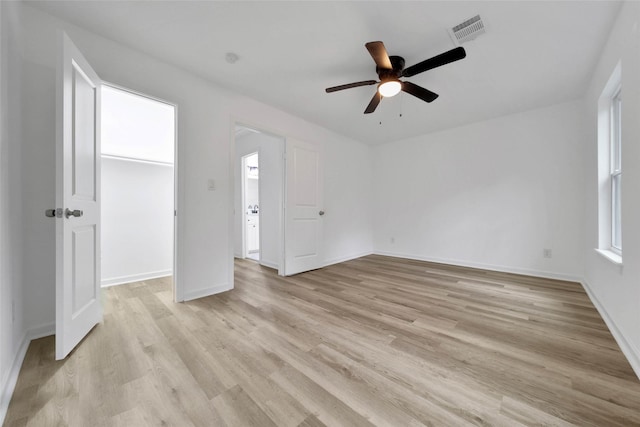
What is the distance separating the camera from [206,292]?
2574mm

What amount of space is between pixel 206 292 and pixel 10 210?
1.58 meters

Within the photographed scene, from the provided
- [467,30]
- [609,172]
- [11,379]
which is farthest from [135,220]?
[609,172]

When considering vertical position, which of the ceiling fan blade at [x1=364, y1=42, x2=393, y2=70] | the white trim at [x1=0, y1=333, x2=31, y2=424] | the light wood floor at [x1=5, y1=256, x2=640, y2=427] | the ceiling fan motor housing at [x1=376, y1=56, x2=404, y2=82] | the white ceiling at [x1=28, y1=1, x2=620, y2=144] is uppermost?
the white ceiling at [x1=28, y1=1, x2=620, y2=144]

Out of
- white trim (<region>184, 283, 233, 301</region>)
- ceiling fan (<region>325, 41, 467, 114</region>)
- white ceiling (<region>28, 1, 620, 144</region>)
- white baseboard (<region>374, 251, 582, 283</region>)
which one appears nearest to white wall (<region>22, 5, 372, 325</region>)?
white trim (<region>184, 283, 233, 301</region>)

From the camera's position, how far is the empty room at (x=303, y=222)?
124cm

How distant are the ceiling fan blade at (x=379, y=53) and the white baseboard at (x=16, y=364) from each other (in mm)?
2806

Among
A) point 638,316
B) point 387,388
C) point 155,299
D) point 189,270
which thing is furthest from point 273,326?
point 638,316

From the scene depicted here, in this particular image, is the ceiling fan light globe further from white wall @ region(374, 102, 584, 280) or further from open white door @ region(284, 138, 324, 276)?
white wall @ region(374, 102, 584, 280)

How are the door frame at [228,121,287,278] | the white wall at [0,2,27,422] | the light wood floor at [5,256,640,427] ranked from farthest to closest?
the door frame at [228,121,287,278], the white wall at [0,2,27,422], the light wood floor at [5,256,640,427]

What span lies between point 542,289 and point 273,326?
3.16m

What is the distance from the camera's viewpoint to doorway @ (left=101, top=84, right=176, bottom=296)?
2.94 m

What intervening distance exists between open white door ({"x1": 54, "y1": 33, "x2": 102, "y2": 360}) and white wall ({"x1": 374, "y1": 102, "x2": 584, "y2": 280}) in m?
4.48

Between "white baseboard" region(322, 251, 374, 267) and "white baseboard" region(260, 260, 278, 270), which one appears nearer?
"white baseboard" region(260, 260, 278, 270)

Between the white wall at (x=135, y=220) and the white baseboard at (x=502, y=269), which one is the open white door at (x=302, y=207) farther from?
the white baseboard at (x=502, y=269)
